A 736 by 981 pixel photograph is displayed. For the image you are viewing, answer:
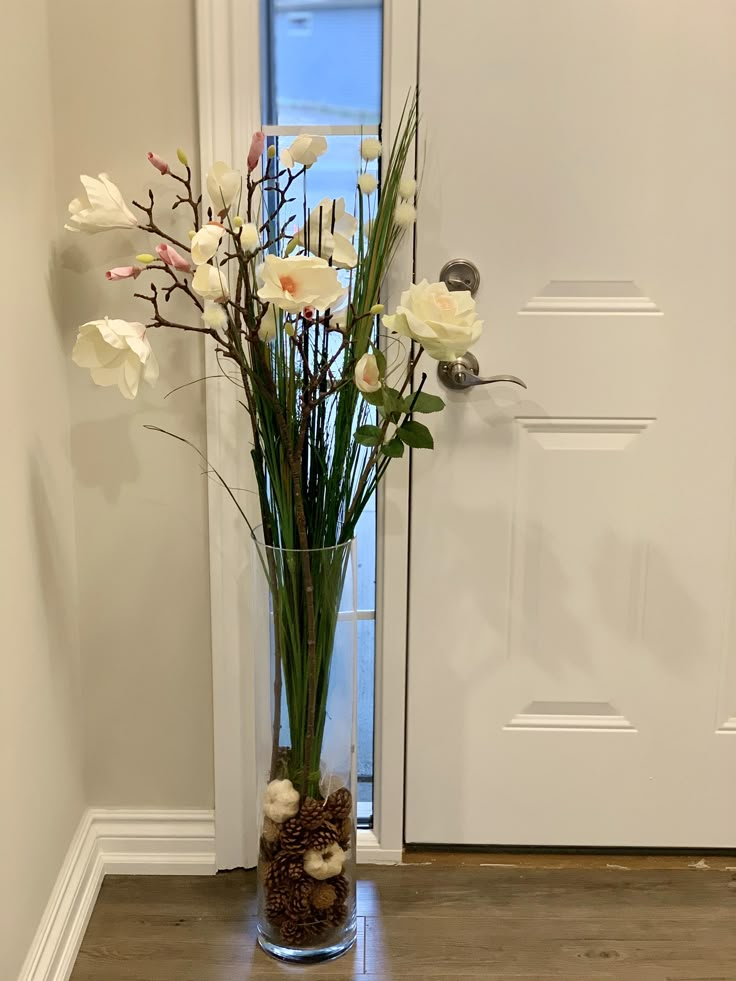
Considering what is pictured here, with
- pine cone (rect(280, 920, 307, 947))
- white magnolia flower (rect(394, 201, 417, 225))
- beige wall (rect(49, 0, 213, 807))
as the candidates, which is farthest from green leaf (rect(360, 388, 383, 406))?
pine cone (rect(280, 920, 307, 947))

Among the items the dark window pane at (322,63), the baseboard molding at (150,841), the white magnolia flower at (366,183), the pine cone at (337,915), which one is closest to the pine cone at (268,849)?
the pine cone at (337,915)

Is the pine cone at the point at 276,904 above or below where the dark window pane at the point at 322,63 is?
below

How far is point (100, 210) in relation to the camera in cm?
133

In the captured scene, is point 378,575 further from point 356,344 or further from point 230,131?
point 230,131

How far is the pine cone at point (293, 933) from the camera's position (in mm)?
1466

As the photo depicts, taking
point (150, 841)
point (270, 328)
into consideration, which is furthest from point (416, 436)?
point (150, 841)

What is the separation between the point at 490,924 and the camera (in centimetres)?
156

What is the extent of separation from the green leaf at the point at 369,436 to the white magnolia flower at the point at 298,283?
0.21 meters

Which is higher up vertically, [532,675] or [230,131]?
[230,131]

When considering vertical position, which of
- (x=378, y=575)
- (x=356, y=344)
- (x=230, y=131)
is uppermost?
(x=230, y=131)

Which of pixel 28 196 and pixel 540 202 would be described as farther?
pixel 540 202

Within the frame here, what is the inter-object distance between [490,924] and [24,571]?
3.06 ft

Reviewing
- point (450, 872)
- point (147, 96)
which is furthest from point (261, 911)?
point (147, 96)

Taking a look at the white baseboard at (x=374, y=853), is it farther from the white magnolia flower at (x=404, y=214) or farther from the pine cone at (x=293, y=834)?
the white magnolia flower at (x=404, y=214)
